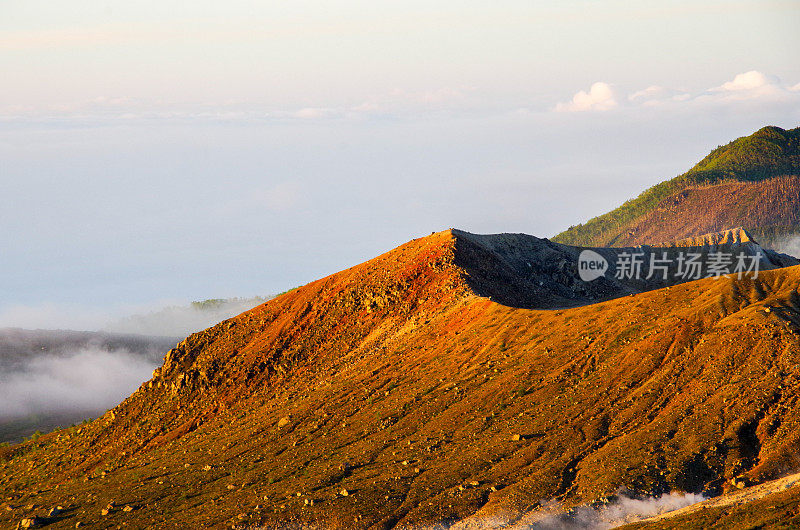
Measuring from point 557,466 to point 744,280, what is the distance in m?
19.2

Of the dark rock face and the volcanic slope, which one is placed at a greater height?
the dark rock face

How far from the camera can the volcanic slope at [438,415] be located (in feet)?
128

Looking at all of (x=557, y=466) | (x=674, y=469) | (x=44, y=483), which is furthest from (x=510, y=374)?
(x=44, y=483)

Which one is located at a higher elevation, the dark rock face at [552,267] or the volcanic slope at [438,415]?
the dark rock face at [552,267]

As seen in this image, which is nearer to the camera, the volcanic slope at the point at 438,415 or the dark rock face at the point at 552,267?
the volcanic slope at the point at 438,415

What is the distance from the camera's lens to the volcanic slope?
128 feet

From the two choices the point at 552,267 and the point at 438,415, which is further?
the point at 552,267

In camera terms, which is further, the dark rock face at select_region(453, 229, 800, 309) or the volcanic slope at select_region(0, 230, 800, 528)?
the dark rock face at select_region(453, 229, 800, 309)

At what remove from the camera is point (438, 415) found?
156ft

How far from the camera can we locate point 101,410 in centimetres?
10369

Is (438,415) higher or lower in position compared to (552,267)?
lower

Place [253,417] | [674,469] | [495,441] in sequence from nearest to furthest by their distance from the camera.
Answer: [674,469] < [495,441] < [253,417]

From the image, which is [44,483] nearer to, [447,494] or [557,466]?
[447,494]

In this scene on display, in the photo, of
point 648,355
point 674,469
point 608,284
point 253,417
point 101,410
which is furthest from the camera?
point 101,410
